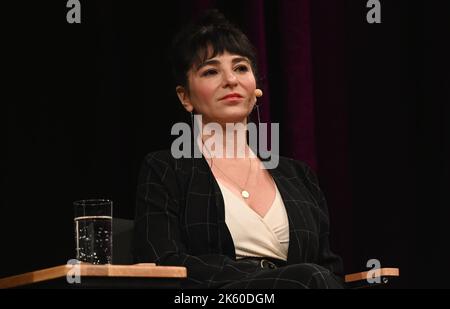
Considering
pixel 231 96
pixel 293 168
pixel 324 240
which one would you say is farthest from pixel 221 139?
pixel 324 240

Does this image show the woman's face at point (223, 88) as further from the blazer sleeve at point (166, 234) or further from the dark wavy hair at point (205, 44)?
the blazer sleeve at point (166, 234)

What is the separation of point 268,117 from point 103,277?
1.20 meters

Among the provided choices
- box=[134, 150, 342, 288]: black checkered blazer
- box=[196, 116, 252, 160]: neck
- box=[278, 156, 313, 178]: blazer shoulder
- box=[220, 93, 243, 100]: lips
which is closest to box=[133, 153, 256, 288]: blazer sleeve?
box=[134, 150, 342, 288]: black checkered blazer

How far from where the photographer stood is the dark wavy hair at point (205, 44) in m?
2.25

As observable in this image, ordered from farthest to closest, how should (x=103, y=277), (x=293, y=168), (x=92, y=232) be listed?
(x=293, y=168), (x=92, y=232), (x=103, y=277)

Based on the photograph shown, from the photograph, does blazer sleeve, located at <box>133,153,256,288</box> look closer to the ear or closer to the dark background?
the ear

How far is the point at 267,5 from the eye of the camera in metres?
2.81

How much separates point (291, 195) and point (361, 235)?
24.9 inches

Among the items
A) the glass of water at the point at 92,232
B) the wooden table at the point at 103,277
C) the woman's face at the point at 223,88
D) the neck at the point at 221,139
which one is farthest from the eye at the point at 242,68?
the wooden table at the point at 103,277

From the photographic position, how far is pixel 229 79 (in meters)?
2.20

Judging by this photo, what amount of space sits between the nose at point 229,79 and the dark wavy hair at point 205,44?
65mm

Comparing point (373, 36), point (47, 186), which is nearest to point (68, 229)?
point (47, 186)

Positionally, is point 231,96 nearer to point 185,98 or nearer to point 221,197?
point 185,98
